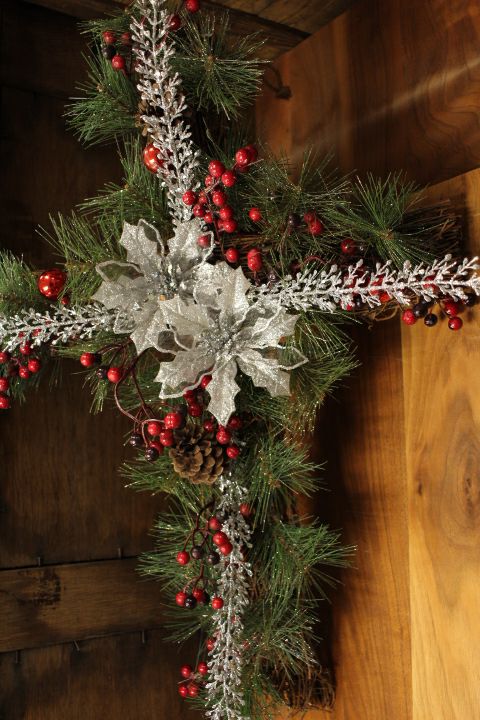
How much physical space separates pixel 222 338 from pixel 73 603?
59 cm

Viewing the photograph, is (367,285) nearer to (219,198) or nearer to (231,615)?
(219,198)

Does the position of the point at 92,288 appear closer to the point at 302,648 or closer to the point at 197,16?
the point at 197,16

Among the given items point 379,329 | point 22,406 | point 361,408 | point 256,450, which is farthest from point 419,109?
point 22,406

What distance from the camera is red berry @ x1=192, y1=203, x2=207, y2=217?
87 cm

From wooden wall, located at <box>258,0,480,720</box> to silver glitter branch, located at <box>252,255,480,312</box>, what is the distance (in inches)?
5.4

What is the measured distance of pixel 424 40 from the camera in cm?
107

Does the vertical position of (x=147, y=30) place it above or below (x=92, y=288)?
above

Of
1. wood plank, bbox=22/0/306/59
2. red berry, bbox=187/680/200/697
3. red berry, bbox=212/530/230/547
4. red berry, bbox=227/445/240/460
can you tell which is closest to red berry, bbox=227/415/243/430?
red berry, bbox=227/445/240/460

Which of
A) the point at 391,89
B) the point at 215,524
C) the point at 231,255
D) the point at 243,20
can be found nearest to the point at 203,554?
the point at 215,524

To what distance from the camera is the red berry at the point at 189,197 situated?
859mm

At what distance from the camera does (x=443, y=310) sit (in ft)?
3.02

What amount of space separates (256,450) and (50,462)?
401 mm

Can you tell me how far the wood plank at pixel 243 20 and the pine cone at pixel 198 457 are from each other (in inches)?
25.5

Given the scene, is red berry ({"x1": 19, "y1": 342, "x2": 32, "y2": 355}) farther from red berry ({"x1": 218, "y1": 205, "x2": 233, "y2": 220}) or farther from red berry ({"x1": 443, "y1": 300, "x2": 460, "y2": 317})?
red berry ({"x1": 443, "y1": 300, "x2": 460, "y2": 317})
